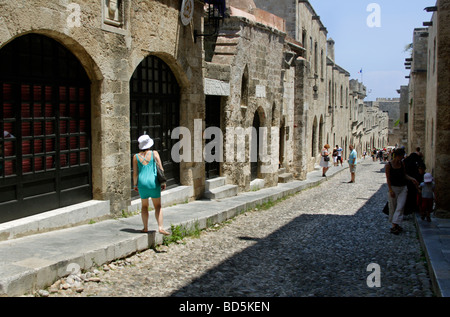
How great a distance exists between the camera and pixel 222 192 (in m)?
11.8

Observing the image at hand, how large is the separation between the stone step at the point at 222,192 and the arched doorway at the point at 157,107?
36.7 inches

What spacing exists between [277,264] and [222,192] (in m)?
5.34

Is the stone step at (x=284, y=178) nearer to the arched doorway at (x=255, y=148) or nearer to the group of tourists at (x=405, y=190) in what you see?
the arched doorway at (x=255, y=148)

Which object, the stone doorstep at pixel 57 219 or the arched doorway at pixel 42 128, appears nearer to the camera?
the stone doorstep at pixel 57 219

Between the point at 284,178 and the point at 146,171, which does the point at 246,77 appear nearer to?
the point at 284,178

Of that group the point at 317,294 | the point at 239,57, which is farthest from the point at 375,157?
the point at 317,294

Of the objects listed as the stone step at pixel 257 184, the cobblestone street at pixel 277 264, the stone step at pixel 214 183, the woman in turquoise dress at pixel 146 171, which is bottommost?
the cobblestone street at pixel 277 264

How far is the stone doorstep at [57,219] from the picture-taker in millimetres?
6156

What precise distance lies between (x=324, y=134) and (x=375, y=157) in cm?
2181

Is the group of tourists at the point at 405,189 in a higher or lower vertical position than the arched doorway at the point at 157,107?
lower

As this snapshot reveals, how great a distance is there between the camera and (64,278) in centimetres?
546

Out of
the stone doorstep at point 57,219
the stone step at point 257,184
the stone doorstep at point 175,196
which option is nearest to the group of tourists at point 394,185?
the stone doorstep at point 57,219

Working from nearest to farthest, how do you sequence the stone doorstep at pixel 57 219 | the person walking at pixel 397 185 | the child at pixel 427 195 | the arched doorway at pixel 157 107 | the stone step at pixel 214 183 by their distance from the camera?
the stone doorstep at pixel 57 219 → the person walking at pixel 397 185 → the child at pixel 427 195 → the arched doorway at pixel 157 107 → the stone step at pixel 214 183

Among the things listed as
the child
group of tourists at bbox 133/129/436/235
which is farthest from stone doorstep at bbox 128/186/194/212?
the child
